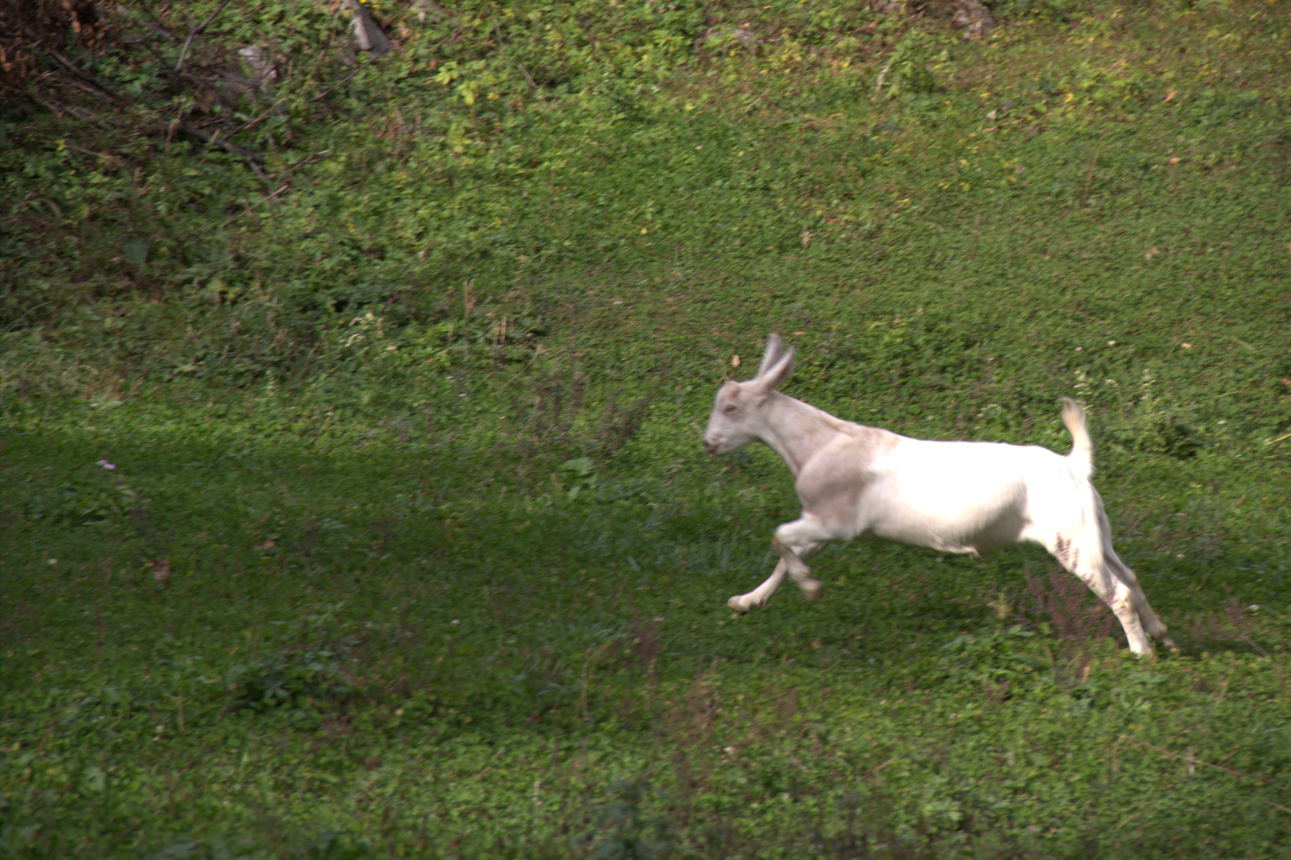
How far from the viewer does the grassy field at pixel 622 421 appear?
210 inches

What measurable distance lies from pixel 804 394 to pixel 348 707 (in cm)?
501

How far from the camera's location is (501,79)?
13.5 meters

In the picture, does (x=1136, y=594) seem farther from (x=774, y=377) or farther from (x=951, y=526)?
(x=774, y=377)

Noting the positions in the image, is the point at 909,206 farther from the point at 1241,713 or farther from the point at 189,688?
the point at 189,688

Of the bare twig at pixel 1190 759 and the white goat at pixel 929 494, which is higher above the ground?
the white goat at pixel 929 494

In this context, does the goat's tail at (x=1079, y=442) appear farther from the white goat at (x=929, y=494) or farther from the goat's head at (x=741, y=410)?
the goat's head at (x=741, y=410)

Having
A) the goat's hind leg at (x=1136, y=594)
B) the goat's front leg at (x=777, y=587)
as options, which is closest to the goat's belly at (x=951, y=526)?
the goat's front leg at (x=777, y=587)

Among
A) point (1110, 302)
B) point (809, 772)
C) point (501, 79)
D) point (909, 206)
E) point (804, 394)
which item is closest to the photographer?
point (809, 772)

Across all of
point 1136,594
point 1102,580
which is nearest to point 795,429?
point 1102,580

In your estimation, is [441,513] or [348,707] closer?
[348,707]

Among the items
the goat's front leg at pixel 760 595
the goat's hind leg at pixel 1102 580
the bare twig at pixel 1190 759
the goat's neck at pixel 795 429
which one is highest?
the goat's neck at pixel 795 429

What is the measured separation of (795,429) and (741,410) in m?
0.29

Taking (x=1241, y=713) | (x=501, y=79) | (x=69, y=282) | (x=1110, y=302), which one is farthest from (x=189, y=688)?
(x=501, y=79)

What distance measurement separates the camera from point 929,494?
642cm
